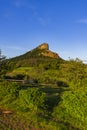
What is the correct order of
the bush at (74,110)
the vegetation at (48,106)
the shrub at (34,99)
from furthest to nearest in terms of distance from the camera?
the shrub at (34,99) < the bush at (74,110) < the vegetation at (48,106)

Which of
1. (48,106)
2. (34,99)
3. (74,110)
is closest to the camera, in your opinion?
(74,110)

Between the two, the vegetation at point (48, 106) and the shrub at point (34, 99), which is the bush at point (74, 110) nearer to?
the vegetation at point (48, 106)

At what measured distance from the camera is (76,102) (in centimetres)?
1816

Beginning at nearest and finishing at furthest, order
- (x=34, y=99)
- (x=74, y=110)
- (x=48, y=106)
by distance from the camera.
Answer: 1. (x=74, y=110)
2. (x=34, y=99)
3. (x=48, y=106)

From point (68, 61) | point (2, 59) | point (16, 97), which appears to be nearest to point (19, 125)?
point (16, 97)

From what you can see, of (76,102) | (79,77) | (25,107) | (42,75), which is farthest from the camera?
(42,75)

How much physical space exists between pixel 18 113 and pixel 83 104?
15.6ft

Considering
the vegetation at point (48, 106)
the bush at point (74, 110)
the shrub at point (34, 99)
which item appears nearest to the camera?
the vegetation at point (48, 106)

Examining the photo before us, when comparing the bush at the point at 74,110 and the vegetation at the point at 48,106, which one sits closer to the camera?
the vegetation at the point at 48,106

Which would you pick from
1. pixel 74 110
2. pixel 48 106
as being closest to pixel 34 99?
pixel 48 106

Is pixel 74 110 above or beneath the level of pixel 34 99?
beneath

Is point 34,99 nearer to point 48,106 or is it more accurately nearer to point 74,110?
point 48,106

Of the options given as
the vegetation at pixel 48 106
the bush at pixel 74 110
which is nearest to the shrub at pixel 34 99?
the vegetation at pixel 48 106

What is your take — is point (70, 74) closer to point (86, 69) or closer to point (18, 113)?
point (86, 69)
